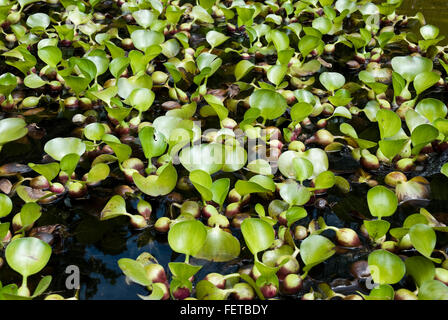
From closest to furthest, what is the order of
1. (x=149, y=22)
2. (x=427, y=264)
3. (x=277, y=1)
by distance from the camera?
(x=427, y=264), (x=149, y=22), (x=277, y=1)

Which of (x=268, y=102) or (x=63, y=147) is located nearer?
(x=63, y=147)

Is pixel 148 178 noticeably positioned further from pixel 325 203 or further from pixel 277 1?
pixel 277 1

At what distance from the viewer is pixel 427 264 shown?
1386 mm

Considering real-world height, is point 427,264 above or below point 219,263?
above

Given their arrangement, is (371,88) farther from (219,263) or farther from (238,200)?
(219,263)

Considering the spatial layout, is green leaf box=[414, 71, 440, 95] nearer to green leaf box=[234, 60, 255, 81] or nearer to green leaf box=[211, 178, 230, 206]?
green leaf box=[234, 60, 255, 81]

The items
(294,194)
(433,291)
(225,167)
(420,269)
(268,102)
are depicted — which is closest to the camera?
(433,291)

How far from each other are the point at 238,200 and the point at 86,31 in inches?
60.1

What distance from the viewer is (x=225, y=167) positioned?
5.61ft

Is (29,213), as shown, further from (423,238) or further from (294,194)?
(423,238)

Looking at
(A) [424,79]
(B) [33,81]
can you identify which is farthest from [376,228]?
(B) [33,81]
